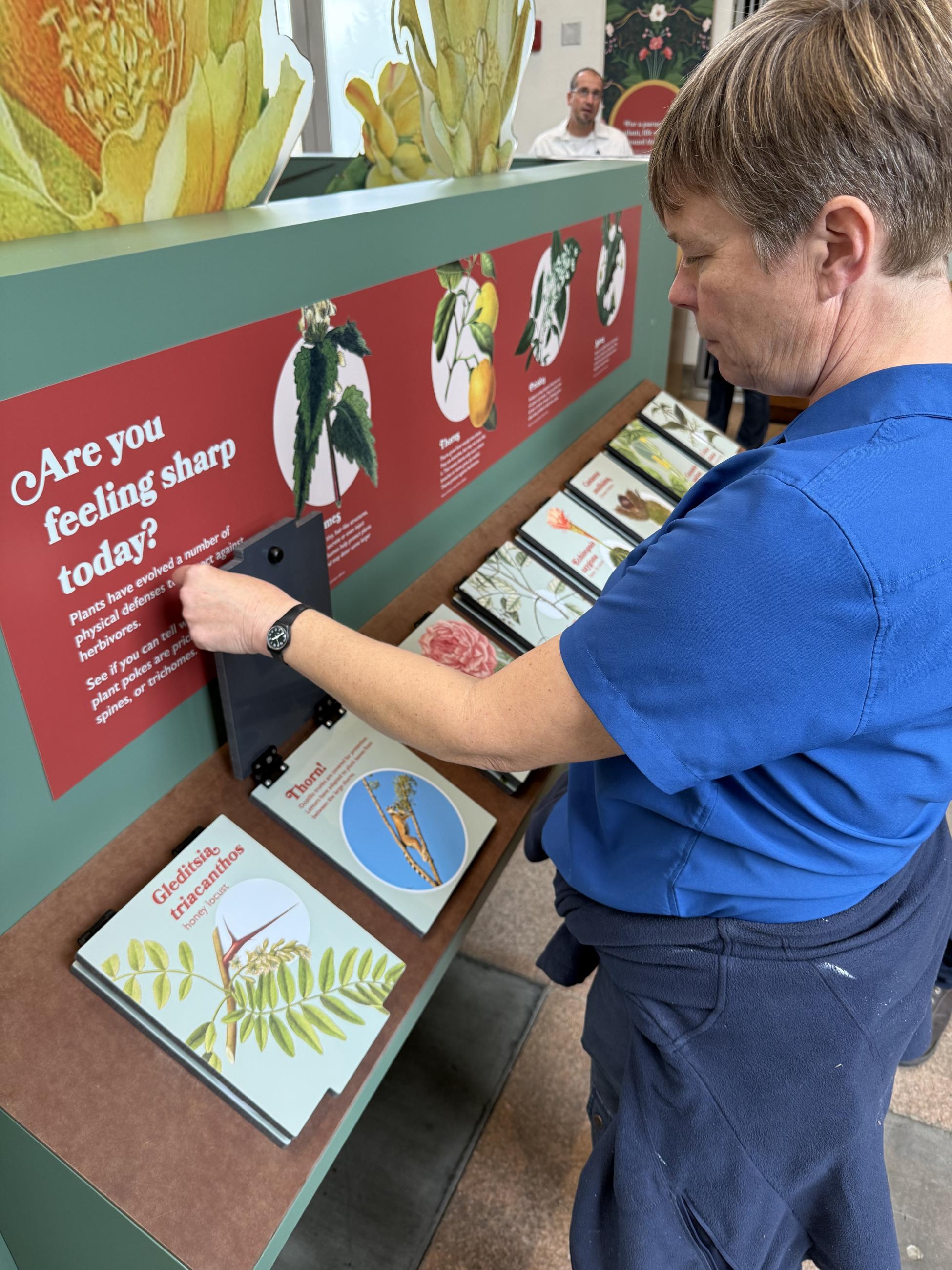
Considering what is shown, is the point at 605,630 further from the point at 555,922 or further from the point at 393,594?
the point at 555,922

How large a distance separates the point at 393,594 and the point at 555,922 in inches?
42.1

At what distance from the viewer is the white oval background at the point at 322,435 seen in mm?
1215

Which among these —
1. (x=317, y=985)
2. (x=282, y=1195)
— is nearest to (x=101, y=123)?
(x=317, y=985)

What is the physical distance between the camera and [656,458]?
2361 mm

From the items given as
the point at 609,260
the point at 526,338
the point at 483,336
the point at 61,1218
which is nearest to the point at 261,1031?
the point at 61,1218

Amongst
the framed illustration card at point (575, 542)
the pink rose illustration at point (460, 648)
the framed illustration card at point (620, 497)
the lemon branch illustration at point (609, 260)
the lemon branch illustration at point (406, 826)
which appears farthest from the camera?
the lemon branch illustration at point (609, 260)

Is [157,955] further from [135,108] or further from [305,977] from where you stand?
[135,108]

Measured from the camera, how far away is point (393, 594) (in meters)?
1.63

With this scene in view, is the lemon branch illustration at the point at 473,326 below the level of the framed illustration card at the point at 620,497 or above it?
above

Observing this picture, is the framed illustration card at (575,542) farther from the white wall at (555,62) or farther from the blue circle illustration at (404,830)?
the white wall at (555,62)

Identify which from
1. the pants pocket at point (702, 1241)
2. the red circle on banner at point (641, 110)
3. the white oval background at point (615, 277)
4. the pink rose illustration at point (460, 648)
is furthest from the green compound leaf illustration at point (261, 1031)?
the red circle on banner at point (641, 110)

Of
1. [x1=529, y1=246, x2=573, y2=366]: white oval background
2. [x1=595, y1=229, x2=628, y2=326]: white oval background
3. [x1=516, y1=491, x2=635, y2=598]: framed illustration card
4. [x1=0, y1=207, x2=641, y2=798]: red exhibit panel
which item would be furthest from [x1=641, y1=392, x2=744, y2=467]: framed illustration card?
[x1=0, y1=207, x2=641, y2=798]: red exhibit panel

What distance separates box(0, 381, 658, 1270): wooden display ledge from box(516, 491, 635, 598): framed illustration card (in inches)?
34.6

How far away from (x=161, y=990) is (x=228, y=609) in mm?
419
